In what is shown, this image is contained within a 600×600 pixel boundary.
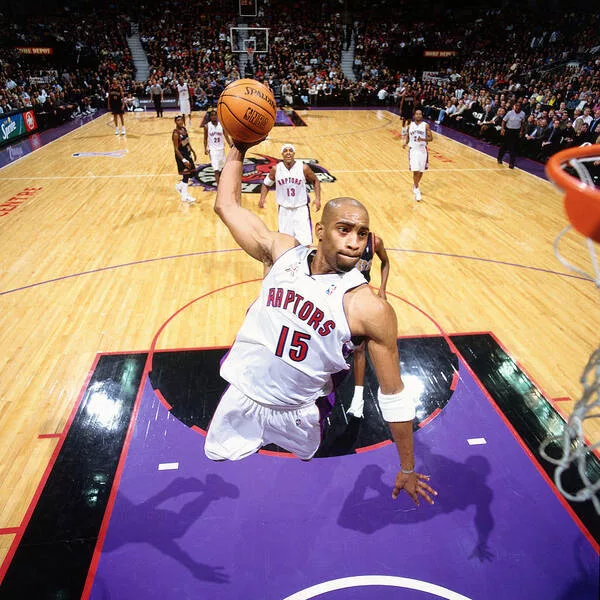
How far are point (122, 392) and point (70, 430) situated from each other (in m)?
0.55

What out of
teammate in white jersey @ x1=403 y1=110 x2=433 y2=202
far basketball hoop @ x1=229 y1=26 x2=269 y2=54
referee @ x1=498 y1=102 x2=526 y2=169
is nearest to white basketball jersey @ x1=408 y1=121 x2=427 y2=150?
teammate in white jersey @ x1=403 y1=110 x2=433 y2=202

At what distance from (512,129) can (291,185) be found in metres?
8.11

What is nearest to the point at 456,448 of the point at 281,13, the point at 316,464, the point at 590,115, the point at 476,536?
the point at 476,536

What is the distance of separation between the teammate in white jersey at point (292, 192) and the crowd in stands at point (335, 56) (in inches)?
427

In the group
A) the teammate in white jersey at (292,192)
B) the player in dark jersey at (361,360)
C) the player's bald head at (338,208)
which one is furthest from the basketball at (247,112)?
the teammate in white jersey at (292,192)

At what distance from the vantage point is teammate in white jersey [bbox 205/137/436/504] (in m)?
2.05

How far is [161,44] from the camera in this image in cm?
2583

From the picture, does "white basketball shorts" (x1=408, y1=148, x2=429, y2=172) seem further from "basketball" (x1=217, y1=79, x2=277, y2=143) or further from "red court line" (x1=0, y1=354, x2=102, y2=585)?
"red court line" (x1=0, y1=354, x2=102, y2=585)

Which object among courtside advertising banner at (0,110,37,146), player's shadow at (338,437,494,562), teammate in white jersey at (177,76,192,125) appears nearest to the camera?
player's shadow at (338,437,494,562)

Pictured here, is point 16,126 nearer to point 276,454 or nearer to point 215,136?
point 215,136

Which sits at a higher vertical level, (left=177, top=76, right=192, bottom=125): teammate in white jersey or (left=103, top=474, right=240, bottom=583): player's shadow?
(left=177, top=76, right=192, bottom=125): teammate in white jersey

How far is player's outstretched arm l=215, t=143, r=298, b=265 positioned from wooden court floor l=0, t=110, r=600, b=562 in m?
2.48

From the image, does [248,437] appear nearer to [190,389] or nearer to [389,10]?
[190,389]

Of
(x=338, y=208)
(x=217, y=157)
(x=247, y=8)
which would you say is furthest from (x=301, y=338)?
(x=247, y=8)
